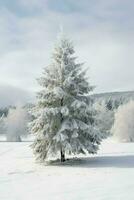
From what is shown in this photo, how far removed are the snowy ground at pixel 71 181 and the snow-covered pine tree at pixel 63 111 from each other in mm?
1391

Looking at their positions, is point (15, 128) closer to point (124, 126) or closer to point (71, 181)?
point (124, 126)

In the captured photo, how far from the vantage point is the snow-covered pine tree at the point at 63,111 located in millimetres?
28938

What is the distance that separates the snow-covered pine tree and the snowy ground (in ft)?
4.56

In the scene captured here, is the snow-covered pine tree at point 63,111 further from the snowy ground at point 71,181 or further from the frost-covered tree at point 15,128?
the frost-covered tree at point 15,128

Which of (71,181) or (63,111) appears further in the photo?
(63,111)

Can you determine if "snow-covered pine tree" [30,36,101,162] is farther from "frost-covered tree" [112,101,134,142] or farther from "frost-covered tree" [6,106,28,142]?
"frost-covered tree" [6,106,28,142]

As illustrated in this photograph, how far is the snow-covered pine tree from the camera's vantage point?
2894 cm

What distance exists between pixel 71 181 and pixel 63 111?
891cm

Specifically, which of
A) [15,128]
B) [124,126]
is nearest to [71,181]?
[124,126]

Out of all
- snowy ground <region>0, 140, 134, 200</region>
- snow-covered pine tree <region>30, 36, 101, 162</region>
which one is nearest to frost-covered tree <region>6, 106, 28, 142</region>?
snow-covered pine tree <region>30, 36, 101, 162</region>

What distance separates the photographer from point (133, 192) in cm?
1666

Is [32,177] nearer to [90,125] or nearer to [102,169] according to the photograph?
[102,169]

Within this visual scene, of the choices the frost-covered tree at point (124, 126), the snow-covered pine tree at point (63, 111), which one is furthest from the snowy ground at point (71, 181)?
the frost-covered tree at point (124, 126)

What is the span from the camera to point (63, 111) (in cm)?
2912
